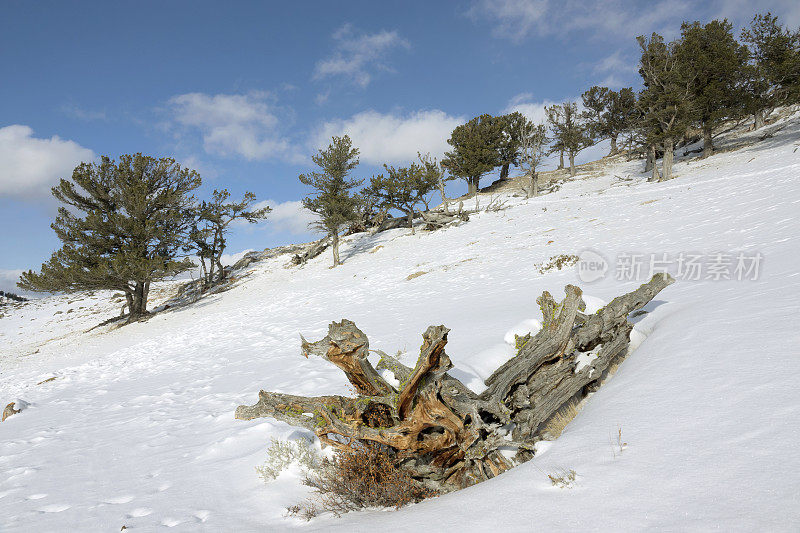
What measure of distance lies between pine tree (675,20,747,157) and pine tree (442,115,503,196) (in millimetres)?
20022

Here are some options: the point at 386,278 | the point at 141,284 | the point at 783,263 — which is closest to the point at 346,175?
the point at 386,278

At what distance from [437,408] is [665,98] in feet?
113

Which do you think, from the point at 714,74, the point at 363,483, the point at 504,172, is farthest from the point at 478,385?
the point at 504,172

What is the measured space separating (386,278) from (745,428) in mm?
16813

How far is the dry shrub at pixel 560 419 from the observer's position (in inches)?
152

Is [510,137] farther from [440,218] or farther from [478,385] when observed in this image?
[478,385]

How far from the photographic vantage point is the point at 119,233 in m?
23.0

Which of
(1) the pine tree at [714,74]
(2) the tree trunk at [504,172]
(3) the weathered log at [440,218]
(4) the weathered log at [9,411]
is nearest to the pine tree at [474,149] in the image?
(2) the tree trunk at [504,172]

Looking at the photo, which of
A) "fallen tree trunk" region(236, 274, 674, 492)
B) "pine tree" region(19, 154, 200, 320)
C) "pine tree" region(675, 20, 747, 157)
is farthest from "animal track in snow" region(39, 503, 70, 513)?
"pine tree" region(675, 20, 747, 157)

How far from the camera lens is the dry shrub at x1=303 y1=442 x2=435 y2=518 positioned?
3217mm

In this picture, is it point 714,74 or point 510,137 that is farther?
point 510,137

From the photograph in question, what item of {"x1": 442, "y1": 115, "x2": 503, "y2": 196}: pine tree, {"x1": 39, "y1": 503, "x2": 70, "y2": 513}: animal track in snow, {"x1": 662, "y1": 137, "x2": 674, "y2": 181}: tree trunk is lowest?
{"x1": 39, "y1": 503, "x2": 70, "y2": 513}: animal track in snow

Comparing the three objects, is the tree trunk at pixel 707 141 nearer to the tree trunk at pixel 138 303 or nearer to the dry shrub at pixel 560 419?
the dry shrub at pixel 560 419

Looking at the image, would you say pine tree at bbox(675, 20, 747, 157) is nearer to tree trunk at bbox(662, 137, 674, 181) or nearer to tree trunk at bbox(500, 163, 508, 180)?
tree trunk at bbox(662, 137, 674, 181)
